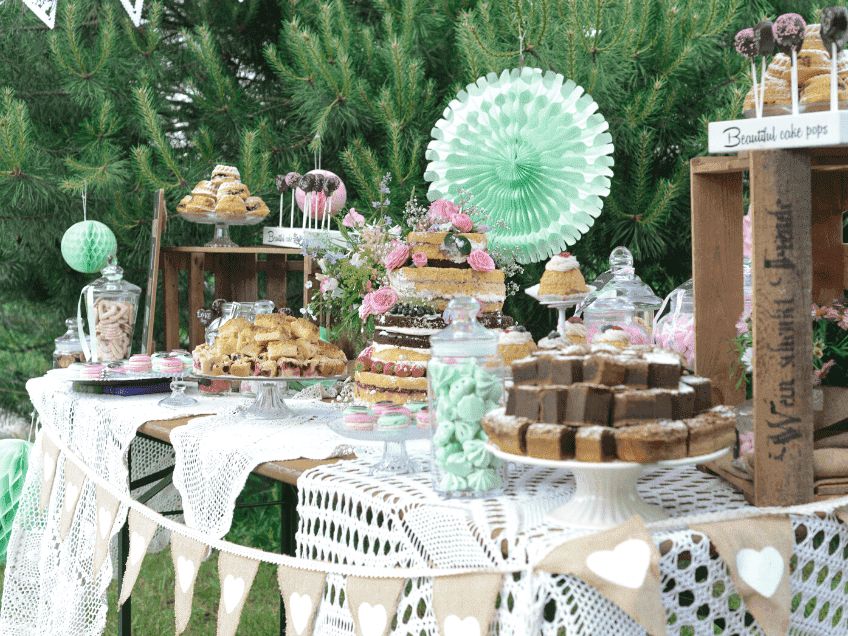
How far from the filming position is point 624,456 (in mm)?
1190

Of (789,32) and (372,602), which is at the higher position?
(789,32)

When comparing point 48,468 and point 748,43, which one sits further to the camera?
point 48,468

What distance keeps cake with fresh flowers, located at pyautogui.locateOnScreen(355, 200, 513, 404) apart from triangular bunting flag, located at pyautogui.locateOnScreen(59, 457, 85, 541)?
2.42 ft

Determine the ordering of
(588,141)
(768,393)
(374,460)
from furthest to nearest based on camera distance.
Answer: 1. (588,141)
2. (374,460)
3. (768,393)

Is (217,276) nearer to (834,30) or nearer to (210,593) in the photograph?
(210,593)

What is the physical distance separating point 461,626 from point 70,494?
1394mm

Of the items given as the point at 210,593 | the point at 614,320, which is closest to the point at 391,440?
the point at 614,320

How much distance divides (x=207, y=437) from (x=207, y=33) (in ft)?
8.29

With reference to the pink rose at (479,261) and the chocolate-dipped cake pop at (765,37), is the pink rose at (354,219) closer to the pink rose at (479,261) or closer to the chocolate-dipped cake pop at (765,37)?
the pink rose at (479,261)

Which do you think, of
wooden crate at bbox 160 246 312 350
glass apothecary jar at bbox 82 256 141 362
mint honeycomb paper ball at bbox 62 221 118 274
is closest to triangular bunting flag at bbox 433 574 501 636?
glass apothecary jar at bbox 82 256 141 362

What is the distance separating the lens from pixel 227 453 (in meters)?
1.81

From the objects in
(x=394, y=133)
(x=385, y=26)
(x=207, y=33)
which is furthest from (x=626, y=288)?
(x=207, y=33)

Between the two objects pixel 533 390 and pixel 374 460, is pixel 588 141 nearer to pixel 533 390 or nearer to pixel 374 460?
pixel 374 460

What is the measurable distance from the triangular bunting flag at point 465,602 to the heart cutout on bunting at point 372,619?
0.34 ft
